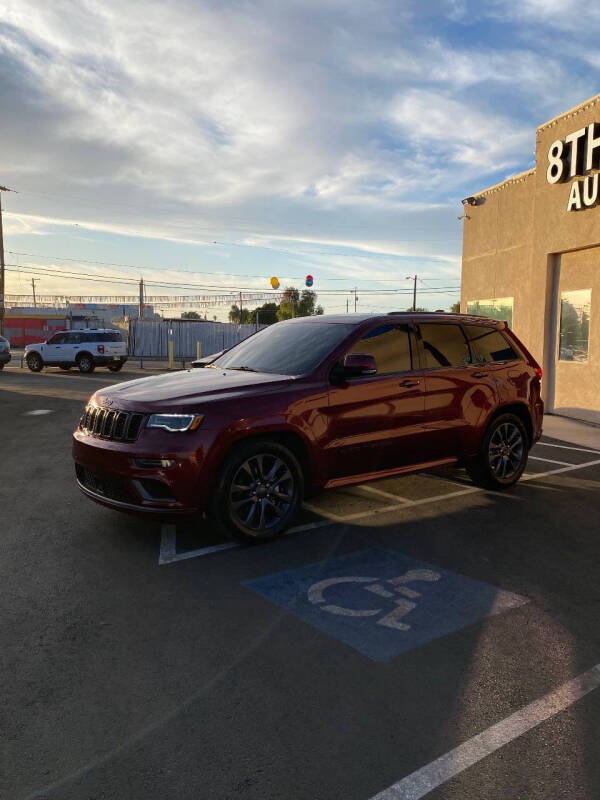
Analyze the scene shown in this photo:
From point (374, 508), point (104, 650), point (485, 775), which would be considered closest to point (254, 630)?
point (104, 650)

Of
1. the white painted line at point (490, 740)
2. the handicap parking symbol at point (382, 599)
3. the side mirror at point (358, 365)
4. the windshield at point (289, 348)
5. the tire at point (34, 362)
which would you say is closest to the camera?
the white painted line at point (490, 740)

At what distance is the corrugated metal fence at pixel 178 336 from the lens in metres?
41.0

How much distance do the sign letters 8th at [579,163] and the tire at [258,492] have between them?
1047 cm

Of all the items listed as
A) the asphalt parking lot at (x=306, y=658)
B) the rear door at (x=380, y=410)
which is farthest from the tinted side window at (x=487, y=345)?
the asphalt parking lot at (x=306, y=658)

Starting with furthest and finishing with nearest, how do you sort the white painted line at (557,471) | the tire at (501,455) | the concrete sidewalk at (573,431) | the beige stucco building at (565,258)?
the beige stucco building at (565,258)
the concrete sidewalk at (573,431)
the white painted line at (557,471)
the tire at (501,455)

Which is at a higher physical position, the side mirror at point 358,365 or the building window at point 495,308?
the building window at point 495,308

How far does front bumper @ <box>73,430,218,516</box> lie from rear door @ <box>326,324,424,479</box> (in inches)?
47.3

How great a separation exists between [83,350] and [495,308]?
54.8 feet

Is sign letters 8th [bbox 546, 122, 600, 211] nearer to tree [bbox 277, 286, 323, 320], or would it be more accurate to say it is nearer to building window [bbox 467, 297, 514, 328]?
building window [bbox 467, 297, 514, 328]

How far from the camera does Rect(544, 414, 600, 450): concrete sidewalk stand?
10.9 meters

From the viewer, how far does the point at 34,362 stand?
27.9m

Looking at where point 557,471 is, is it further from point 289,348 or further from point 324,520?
point 289,348

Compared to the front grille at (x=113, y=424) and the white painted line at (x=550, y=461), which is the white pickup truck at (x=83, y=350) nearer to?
the white painted line at (x=550, y=461)

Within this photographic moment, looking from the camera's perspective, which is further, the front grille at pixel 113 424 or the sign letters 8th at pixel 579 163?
the sign letters 8th at pixel 579 163
